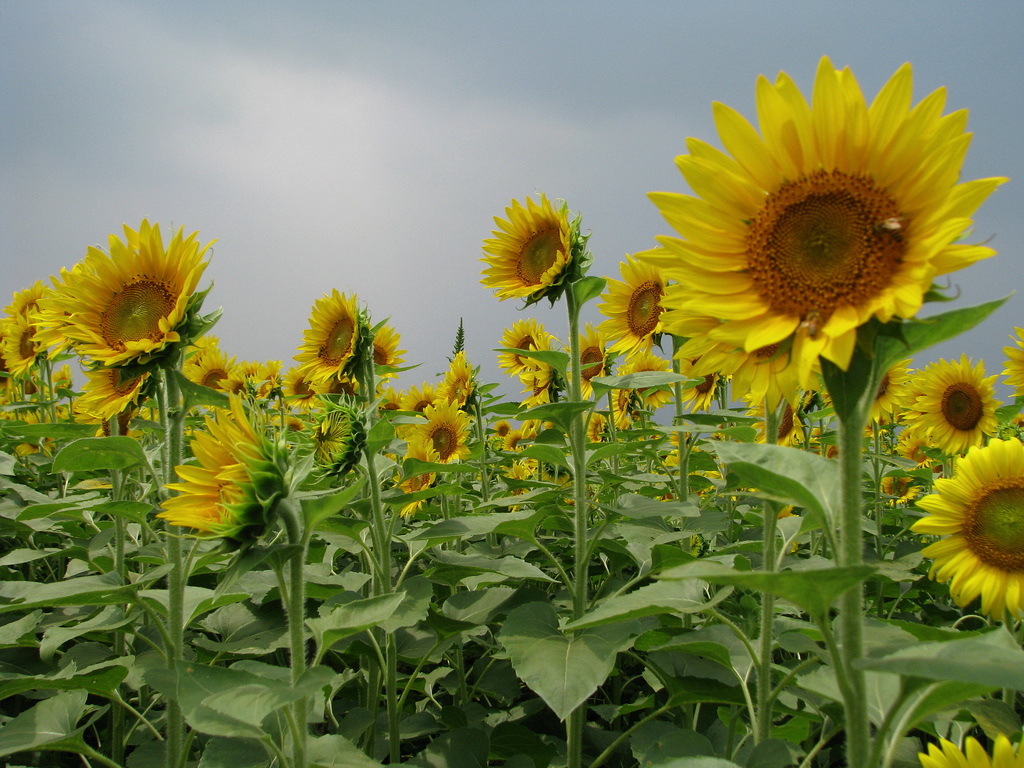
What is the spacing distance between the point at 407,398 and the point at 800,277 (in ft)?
16.7

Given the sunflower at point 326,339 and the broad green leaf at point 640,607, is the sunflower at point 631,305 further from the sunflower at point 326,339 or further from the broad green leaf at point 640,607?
the broad green leaf at point 640,607

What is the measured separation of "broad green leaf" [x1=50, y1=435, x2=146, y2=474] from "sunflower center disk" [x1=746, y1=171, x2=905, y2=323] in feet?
6.87

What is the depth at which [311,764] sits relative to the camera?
5.63 feet

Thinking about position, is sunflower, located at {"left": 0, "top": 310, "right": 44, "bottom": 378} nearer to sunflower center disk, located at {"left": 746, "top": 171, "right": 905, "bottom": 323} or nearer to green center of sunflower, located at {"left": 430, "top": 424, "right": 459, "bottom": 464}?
green center of sunflower, located at {"left": 430, "top": 424, "right": 459, "bottom": 464}

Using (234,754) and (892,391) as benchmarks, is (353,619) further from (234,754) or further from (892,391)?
(892,391)

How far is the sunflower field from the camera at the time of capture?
1274 mm

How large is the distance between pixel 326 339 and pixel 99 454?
2159 mm

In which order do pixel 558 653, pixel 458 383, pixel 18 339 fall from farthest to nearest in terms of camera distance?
pixel 458 383 < pixel 18 339 < pixel 558 653

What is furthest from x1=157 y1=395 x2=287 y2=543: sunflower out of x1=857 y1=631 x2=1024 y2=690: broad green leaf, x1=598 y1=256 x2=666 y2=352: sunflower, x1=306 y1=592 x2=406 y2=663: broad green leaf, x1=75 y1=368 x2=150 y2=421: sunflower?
x1=598 y1=256 x2=666 y2=352: sunflower

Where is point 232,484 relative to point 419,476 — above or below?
above

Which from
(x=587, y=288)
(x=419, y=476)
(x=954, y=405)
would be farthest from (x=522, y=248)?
(x=954, y=405)

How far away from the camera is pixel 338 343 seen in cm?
443

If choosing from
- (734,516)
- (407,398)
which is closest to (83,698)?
(734,516)

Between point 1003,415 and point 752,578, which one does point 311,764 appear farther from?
point 1003,415
